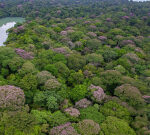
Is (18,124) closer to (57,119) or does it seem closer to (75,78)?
(57,119)

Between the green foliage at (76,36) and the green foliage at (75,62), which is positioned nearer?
the green foliage at (75,62)

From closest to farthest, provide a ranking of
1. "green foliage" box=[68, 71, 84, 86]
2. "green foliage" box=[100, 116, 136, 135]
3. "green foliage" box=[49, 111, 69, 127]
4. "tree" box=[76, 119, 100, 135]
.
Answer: "tree" box=[76, 119, 100, 135]
"green foliage" box=[100, 116, 136, 135]
"green foliage" box=[49, 111, 69, 127]
"green foliage" box=[68, 71, 84, 86]

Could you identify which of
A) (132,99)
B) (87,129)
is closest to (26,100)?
(87,129)

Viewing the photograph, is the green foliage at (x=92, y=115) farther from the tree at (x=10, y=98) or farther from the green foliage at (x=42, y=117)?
the tree at (x=10, y=98)

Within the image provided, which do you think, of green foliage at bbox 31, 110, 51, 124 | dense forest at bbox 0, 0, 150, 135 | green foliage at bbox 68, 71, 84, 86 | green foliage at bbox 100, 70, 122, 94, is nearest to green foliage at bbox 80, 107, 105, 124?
dense forest at bbox 0, 0, 150, 135

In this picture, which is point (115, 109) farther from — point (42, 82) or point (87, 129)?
point (42, 82)

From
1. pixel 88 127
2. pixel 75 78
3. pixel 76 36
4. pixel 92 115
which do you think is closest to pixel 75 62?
pixel 75 78

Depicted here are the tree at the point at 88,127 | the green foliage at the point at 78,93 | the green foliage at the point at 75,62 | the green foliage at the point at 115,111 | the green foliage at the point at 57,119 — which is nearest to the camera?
the tree at the point at 88,127

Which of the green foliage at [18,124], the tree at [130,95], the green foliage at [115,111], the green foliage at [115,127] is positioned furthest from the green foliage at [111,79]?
the green foliage at [18,124]

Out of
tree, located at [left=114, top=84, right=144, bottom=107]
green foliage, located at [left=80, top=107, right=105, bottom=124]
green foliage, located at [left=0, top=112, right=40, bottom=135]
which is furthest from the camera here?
tree, located at [left=114, top=84, right=144, bottom=107]

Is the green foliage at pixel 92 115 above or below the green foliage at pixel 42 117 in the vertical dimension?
below

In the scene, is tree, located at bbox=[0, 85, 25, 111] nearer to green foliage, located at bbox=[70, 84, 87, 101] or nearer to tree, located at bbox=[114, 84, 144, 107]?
green foliage, located at bbox=[70, 84, 87, 101]
